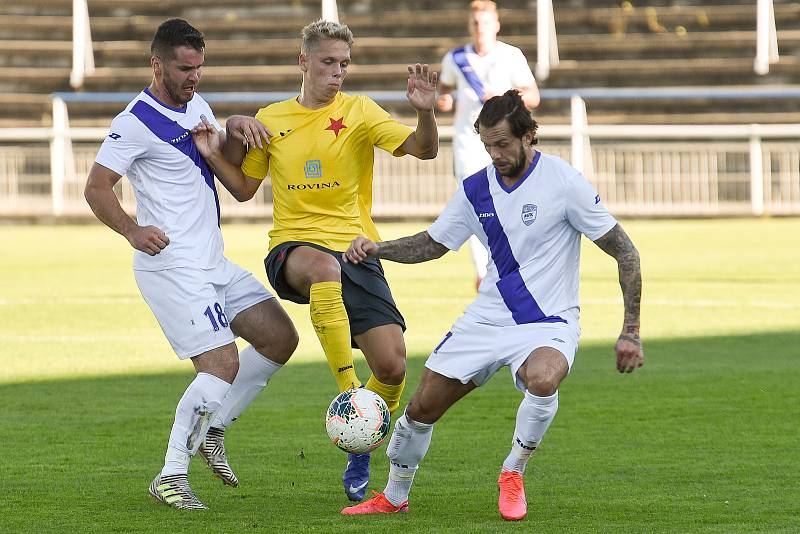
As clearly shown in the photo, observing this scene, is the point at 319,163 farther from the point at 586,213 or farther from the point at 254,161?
Result: the point at 586,213

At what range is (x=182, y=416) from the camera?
5.72 metres

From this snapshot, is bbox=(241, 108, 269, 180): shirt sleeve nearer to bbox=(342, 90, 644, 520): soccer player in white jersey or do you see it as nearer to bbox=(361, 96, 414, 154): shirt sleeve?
bbox=(361, 96, 414, 154): shirt sleeve

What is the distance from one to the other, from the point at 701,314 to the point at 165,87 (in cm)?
708

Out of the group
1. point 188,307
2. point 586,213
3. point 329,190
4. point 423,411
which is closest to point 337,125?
point 329,190

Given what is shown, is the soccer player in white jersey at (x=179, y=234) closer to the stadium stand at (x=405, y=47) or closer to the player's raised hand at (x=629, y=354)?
the player's raised hand at (x=629, y=354)

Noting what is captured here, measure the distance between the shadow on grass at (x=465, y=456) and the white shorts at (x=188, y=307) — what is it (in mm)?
652

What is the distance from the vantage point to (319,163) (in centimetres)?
628

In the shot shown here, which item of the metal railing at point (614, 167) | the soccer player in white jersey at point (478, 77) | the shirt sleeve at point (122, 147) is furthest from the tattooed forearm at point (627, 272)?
the metal railing at point (614, 167)

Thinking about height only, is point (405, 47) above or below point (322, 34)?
above

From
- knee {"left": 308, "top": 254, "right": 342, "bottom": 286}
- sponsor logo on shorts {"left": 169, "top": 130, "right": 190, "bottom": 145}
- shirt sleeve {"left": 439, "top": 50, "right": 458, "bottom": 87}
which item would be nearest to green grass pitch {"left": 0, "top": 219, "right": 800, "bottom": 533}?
knee {"left": 308, "top": 254, "right": 342, "bottom": 286}

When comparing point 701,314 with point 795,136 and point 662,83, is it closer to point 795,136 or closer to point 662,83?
point 795,136

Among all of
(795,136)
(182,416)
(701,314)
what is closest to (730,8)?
(795,136)

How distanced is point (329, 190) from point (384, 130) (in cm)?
38

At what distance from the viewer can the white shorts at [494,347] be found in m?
5.41
